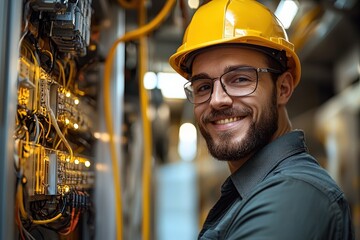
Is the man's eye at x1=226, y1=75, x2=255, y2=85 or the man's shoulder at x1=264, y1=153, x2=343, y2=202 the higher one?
the man's eye at x1=226, y1=75, x2=255, y2=85

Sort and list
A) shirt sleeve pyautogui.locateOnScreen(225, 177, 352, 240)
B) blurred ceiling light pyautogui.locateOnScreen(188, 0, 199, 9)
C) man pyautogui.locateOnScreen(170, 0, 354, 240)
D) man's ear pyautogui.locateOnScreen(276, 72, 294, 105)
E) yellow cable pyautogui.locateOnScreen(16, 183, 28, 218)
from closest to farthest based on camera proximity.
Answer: yellow cable pyautogui.locateOnScreen(16, 183, 28, 218) → shirt sleeve pyautogui.locateOnScreen(225, 177, 352, 240) → man pyautogui.locateOnScreen(170, 0, 354, 240) → man's ear pyautogui.locateOnScreen(276, 72, 294, 105) → blurred ceiling light pyautogui.locateOnScreen(188, 0, 199, 9)

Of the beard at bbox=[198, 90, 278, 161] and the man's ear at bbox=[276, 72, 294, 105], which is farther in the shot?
the man's ear at bbox=[276, 72, 294, 105]

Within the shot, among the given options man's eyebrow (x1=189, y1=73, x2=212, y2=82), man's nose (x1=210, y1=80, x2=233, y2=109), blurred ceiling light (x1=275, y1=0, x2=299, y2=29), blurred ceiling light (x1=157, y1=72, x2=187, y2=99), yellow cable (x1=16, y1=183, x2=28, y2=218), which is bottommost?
yellow cable (x1=16, y1=183, x2=28, y2=218)

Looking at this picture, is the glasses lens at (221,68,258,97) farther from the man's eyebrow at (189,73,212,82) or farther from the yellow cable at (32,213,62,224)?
the yellow cable at (32,213,62,224)

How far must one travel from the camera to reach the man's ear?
1.63 meters

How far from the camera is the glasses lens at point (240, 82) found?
1.49 m

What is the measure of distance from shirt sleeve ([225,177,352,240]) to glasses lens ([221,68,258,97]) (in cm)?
36

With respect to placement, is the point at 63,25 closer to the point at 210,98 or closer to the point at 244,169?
the point at 210,98

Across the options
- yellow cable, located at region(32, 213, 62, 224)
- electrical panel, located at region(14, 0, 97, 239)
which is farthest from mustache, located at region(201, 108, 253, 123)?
yellow cable, located at region(32, 213, 62, 224)

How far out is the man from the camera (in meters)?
1.43

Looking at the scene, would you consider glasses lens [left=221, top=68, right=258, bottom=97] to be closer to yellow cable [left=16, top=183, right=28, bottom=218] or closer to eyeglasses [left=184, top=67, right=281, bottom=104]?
eyeglasses [left=184, top=67, right=281, bottom=104]

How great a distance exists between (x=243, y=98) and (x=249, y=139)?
0.13 m

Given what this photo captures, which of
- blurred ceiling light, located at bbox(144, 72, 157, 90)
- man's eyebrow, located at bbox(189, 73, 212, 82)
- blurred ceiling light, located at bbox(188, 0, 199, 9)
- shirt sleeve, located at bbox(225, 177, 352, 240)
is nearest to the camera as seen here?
shirt sleeve, located at bbox(225, 177, 352, 240)

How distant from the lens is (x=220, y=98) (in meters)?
1.48
